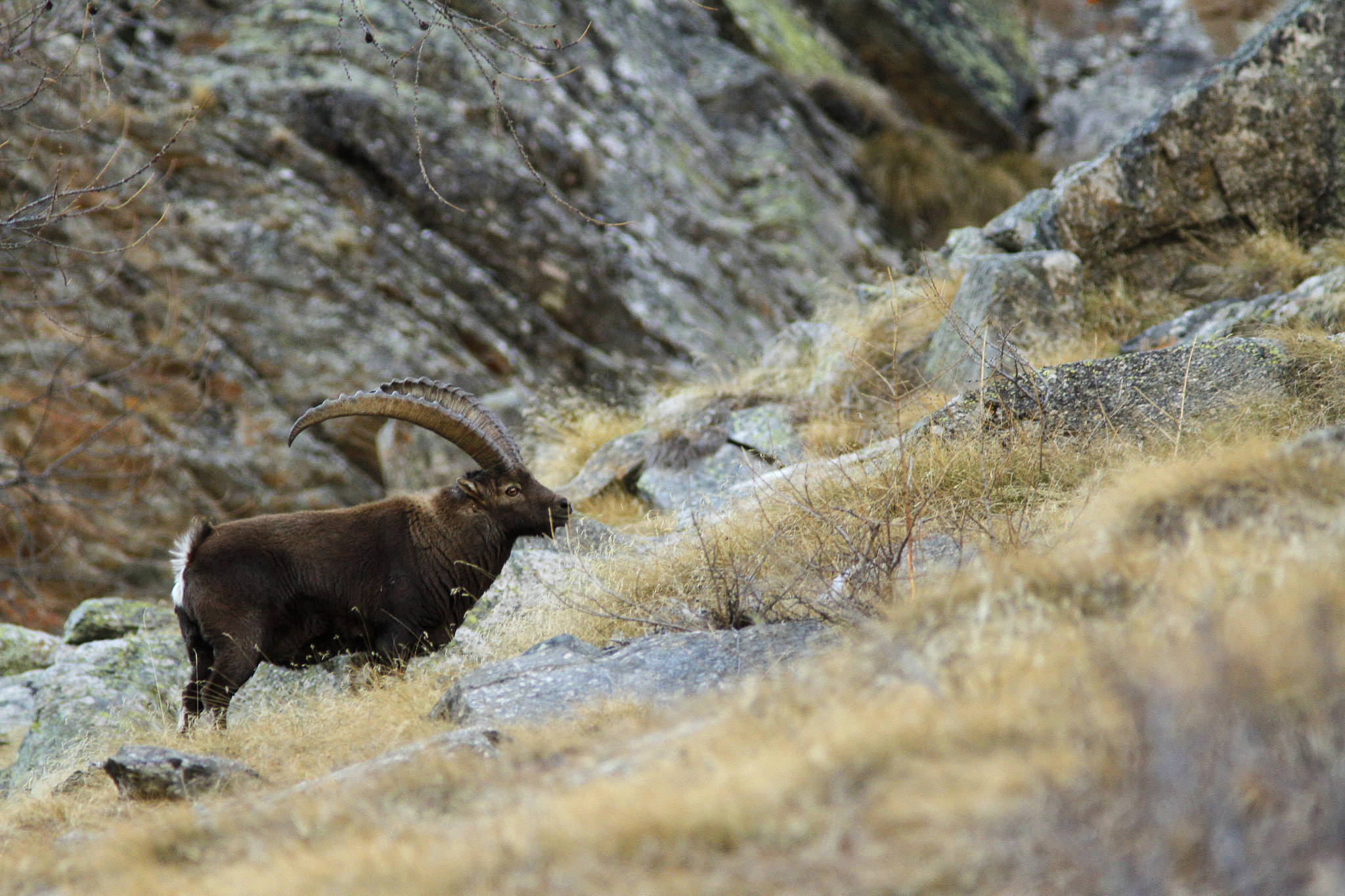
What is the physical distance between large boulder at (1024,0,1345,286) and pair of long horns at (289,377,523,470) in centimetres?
475

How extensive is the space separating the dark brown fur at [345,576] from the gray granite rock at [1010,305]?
2.98m

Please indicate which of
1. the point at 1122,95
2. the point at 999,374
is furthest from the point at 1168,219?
the point at 1122,95

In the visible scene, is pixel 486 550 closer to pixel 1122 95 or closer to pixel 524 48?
pixel 524 48

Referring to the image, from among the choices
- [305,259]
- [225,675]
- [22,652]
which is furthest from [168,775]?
[305,259]

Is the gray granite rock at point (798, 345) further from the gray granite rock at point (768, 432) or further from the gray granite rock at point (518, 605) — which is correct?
the gray granite rock at point (518, 605)

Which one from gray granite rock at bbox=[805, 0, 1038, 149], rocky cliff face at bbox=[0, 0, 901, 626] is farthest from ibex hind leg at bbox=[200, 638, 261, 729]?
gray granite rock at bbox=[805, 0, 1038, 149]

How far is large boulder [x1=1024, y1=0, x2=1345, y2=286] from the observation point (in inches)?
298

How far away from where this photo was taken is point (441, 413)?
6.02 metres

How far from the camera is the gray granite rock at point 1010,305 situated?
709 cm

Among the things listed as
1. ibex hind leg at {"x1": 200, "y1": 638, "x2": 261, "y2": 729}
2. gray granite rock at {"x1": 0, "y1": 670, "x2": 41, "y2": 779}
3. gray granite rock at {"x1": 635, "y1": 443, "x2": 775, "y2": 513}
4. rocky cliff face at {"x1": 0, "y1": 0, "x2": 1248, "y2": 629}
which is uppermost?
Result: rocky cliff face at {"x1": 0, "y1": 0, "x2": 1248, "y2": 629}

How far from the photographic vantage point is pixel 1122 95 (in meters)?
15.5

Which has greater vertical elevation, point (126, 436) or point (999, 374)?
point (126, 436)

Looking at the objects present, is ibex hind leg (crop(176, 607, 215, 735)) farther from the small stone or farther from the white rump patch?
the small stone

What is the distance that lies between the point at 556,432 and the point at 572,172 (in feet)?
10.9
